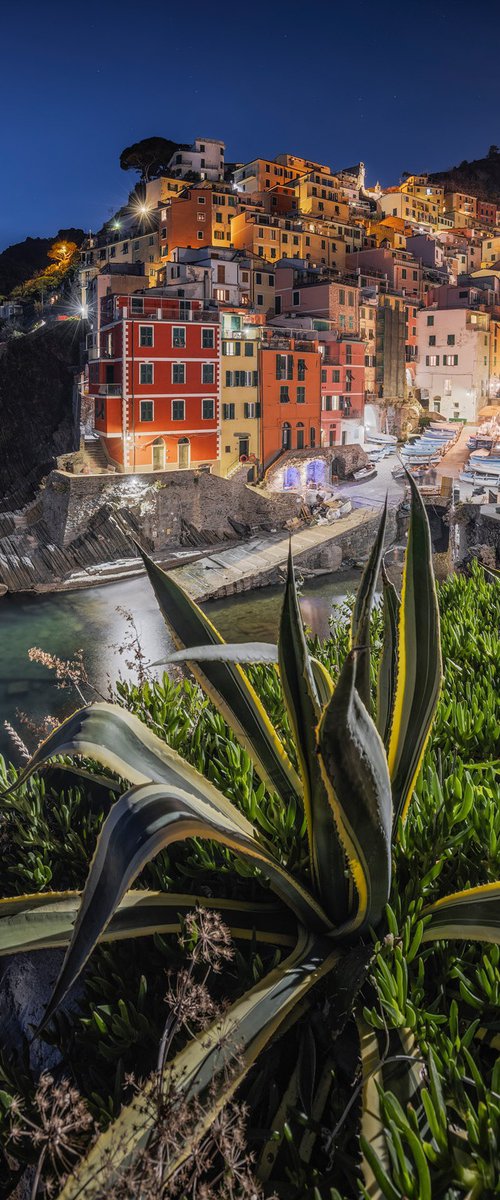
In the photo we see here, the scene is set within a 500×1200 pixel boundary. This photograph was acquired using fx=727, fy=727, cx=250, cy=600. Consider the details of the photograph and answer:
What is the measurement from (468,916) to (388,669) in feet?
3.41

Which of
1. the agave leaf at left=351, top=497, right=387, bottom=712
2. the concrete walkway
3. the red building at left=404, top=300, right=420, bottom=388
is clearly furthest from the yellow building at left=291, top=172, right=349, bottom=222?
the agave leaf at left=351, top=497, right=387, bottom=712

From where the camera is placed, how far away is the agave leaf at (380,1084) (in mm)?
1236

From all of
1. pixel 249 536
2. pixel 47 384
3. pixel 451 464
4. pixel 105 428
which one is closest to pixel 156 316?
pixel 105 428

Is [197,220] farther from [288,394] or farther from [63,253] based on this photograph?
[63,253]

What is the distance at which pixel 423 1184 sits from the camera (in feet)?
3.90

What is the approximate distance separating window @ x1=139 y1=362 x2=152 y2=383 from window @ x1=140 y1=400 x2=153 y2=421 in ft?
2.55

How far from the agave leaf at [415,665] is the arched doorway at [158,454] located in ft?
89.0

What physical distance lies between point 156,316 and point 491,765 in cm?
2794

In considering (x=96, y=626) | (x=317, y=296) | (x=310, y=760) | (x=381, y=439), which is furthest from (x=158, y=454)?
(x=310, y=760)

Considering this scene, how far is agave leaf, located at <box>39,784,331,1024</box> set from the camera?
129 cm

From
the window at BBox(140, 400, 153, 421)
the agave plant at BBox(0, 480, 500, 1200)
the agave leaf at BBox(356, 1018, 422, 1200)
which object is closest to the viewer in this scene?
the agave leaf at BBox(356, 1018, 422, 1200)

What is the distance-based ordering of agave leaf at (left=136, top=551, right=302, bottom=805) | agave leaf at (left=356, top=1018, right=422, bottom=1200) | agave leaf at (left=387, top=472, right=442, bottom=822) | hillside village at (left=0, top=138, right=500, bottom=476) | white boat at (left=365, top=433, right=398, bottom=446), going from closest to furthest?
1. agave leaf at (left=356, top=1018, right=422, bottom=1200)
2. agave leaf at (left=387, top=472, right=442, bottom=822)
3. agave leaf at (left=136, top=551, right=302, bottom=805)
4. hillside village at (left=0, top=138, right=500, bottom=476)
5. white boat at (left=365, top=433, right=398, bottom=446)

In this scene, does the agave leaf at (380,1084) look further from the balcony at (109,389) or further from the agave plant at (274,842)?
the balcony at (109,389)

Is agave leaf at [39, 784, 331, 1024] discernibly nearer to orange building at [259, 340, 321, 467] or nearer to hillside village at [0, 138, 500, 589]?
hillside village at [0, 138, 500, 589]
